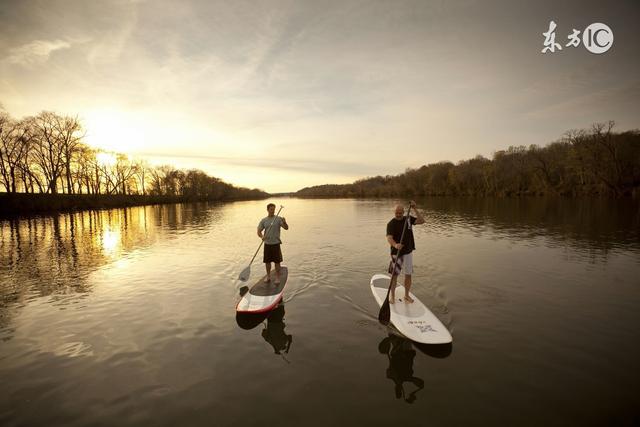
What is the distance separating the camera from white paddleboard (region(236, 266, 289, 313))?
820 cm

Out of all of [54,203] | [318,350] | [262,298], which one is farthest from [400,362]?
[54,203]

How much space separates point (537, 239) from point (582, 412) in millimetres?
18647

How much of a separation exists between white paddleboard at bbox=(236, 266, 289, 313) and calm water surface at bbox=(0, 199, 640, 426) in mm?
359

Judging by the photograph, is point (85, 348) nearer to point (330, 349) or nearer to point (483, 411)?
point (330, 349)

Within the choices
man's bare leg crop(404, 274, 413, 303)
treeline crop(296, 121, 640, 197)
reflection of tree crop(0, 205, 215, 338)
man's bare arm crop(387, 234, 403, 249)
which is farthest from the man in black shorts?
treeline crop(296, 121, 640, 197)

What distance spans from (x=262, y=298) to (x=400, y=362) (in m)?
4.56

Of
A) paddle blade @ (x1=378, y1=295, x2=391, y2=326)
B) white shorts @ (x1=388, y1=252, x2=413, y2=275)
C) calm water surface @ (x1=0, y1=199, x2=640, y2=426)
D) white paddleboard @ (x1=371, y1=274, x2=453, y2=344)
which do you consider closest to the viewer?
calm water surface @ (x1=0, y1=199, x2=640, y2=426)

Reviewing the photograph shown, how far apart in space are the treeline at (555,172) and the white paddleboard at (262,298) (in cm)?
8408

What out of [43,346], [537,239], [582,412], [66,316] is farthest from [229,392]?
[537,239]

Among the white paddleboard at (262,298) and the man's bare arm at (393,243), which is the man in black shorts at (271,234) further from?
the man's bare arm at (393,243)

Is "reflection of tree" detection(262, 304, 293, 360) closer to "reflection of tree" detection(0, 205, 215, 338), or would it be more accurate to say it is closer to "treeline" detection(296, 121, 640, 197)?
"reflection of tree" detection(0, 205, 215, 338)

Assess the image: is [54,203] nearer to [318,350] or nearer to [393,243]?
[318,350]

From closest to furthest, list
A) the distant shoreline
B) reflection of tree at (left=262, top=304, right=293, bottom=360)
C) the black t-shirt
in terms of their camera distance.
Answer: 1. reflection of tree at (left=262, top=304, right=293, bottom=360)
2. the black t-shirt
3. the distant shoreline

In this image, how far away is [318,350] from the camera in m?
6.48
